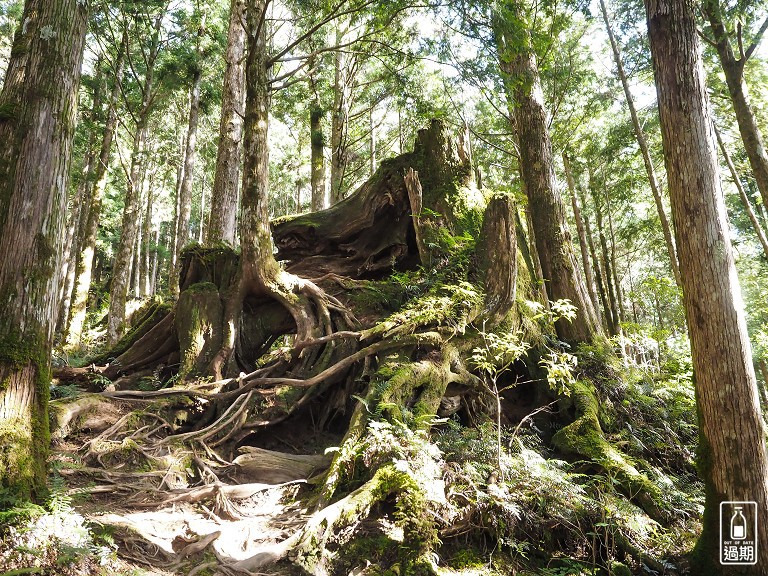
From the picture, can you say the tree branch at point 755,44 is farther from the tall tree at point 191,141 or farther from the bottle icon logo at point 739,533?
the tall tree at point 191,141

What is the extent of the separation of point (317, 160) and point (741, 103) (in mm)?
10604

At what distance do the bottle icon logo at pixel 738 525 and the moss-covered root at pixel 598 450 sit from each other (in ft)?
3.14

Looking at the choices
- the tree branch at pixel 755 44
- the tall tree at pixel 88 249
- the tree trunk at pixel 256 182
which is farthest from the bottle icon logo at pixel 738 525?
the tall tree at pixel 88 249

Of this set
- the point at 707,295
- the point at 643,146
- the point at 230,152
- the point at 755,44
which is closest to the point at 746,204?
the point at 643,146

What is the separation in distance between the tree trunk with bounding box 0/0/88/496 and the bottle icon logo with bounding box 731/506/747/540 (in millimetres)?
5042

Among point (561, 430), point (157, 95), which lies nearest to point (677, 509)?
point (561, 430)

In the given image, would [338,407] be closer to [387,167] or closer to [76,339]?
[387,167]

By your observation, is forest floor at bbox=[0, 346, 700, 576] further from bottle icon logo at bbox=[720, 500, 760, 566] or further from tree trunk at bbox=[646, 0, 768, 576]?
tree trunk at bbox=[646, 0, 768, 576]

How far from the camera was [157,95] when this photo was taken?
15070 mm

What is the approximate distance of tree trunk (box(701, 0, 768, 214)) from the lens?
28.4ft

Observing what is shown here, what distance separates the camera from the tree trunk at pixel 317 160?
14375 millimetres

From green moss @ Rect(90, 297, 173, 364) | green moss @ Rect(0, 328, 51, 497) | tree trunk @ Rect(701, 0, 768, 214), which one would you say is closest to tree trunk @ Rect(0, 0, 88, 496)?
green moss @ Rect(0, 328, 51, 497)

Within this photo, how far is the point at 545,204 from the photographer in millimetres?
8258

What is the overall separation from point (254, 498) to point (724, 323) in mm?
4415
